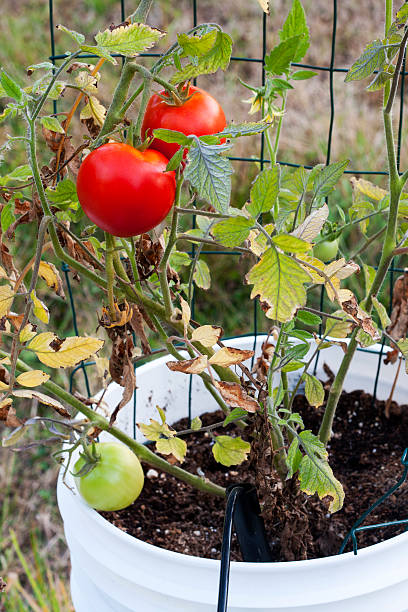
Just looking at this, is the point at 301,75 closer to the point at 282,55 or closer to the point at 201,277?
the point at 282,55

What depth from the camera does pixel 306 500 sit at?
0.60 meters

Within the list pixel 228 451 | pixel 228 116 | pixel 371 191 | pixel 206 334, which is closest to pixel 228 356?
pixel 206 334

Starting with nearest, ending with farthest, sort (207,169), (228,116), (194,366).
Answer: (207,169) < (194,366) < (228,116)

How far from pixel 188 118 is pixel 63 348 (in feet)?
0.59

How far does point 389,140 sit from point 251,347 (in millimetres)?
366

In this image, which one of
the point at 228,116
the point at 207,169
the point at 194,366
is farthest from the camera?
the point at 228,116

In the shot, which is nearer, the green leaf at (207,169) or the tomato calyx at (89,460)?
the green leaf at (207,169)

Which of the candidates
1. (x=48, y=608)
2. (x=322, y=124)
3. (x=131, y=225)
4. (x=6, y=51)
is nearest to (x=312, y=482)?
(x=131, y=225)

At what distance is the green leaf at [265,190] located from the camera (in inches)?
17.1

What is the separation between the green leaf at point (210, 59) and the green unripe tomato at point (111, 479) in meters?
0.32

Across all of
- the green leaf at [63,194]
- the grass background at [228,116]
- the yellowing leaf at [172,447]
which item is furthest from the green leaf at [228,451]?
the grass background at [228,116]

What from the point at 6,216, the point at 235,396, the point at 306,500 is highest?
the point at 6,216

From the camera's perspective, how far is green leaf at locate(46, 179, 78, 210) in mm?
489

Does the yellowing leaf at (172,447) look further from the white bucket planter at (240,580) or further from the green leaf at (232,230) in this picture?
the green leaf at (232,230)
